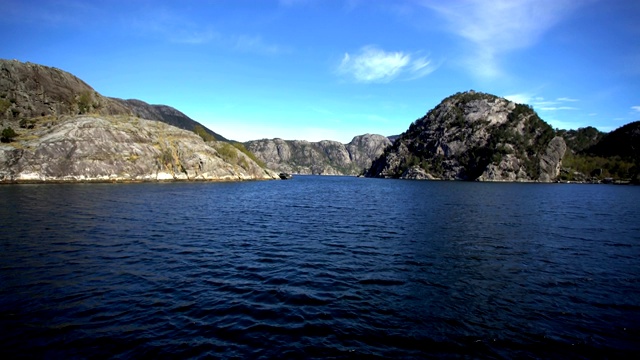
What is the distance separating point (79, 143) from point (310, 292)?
455ft

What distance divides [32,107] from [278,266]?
198m

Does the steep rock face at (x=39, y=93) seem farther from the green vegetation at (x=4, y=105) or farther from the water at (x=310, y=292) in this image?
the water at (x=310, y=292)

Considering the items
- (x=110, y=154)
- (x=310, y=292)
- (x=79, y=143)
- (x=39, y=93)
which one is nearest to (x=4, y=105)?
(x=39, y=93)

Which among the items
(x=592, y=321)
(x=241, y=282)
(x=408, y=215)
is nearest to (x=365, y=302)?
(x=241, y=282)

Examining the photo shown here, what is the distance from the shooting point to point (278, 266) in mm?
22984

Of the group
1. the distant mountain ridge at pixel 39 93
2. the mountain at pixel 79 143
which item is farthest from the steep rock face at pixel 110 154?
the distant mountain ridge at pixel 39 93

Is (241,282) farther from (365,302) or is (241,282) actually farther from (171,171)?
(171,171)

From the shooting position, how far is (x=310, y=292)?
18266 millimetres

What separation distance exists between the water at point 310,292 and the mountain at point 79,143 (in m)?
94.0

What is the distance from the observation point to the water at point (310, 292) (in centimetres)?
1272

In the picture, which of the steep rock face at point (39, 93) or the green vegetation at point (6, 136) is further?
the steep rock face at point (39, 93)

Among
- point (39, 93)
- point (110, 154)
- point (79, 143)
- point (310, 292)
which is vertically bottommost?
point (310, 292)

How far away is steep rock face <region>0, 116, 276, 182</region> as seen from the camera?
106625 mm

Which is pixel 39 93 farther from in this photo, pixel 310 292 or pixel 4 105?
pixel 310 292
